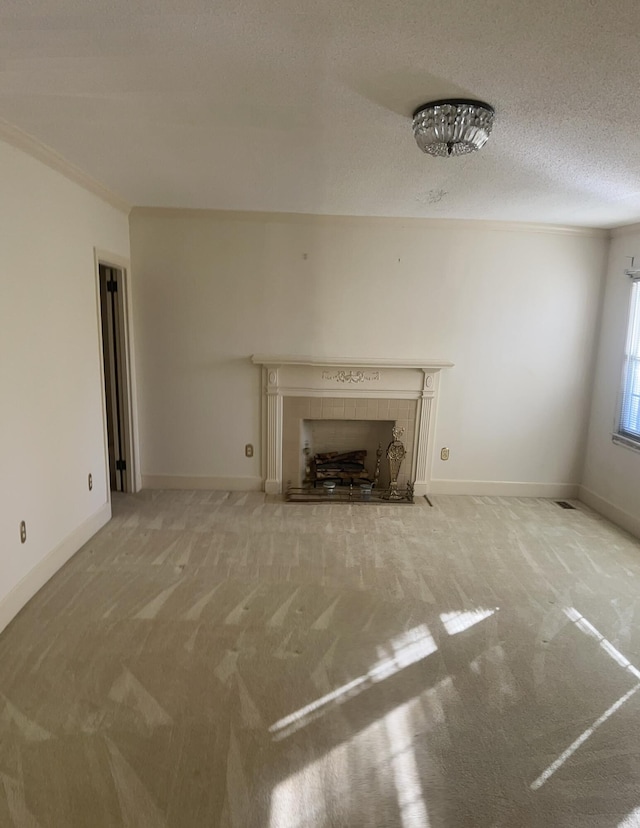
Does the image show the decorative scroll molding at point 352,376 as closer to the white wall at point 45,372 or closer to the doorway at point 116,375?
the doorway at point 116,375

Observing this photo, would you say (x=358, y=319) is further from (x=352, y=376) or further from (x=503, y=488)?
(x=503, y=488)

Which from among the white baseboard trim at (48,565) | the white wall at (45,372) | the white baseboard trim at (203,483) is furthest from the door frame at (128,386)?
the white wall at (45,372)

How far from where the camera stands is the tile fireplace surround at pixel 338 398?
4551mm

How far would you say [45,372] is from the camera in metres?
3.01

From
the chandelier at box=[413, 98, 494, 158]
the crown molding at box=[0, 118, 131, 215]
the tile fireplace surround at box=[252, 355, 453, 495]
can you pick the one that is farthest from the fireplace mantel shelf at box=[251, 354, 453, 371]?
the chandelier at box=[413, 98, 494, 158]

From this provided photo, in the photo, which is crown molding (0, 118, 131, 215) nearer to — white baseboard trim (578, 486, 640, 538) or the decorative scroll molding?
the decorative scroll molding

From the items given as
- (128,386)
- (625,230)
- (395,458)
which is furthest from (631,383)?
(128,386)

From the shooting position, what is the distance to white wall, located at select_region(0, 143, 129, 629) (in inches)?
104

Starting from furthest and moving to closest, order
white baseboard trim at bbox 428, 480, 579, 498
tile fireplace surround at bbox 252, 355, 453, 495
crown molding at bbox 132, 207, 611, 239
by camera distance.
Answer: white baseboard trim at bbox 428, 480, 579, 498 < tile fireplace surround at bbox 252, 355, 453, 495 < crown molding at bbox 132, 207, 611, 239

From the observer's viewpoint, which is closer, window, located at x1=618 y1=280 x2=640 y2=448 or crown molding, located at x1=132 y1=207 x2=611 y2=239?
window, located at x1=618 y1=280 x2=640 y2=448

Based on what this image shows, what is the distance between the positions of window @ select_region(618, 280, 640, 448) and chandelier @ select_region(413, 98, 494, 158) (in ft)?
8.79

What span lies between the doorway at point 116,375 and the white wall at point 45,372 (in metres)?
0.52

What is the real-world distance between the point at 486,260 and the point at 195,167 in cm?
261

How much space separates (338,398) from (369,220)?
1534mm
